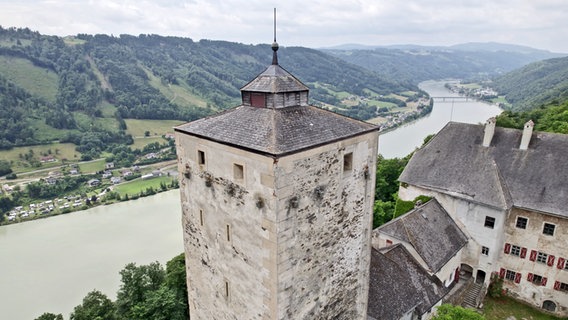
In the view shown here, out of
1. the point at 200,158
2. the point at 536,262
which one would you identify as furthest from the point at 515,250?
the point at 200,158

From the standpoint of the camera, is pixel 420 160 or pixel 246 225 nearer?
pixel 246 225

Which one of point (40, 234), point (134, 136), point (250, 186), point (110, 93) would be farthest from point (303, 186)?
point (110, 93)

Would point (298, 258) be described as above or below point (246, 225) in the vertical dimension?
below

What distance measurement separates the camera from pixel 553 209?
20.1 m

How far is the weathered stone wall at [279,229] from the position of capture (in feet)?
29.2

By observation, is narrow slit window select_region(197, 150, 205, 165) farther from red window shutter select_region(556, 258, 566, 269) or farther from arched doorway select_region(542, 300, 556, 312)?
arched doorway select_region(542, 300, 556, 312)

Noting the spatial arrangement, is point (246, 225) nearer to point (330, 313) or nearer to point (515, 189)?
point (330, 313)

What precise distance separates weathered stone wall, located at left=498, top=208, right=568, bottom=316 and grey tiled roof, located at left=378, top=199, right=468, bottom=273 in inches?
120

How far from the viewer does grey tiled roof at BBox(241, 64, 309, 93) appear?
10.0 meters

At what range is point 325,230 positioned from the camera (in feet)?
33.7

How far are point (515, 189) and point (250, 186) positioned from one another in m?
19.8

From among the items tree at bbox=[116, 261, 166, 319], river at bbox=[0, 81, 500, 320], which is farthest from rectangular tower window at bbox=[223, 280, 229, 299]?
river at bbox=[0, 81, 500, 320]

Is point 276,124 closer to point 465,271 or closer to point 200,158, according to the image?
point 200,158

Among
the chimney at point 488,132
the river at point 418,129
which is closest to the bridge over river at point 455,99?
the river at point 418,129
